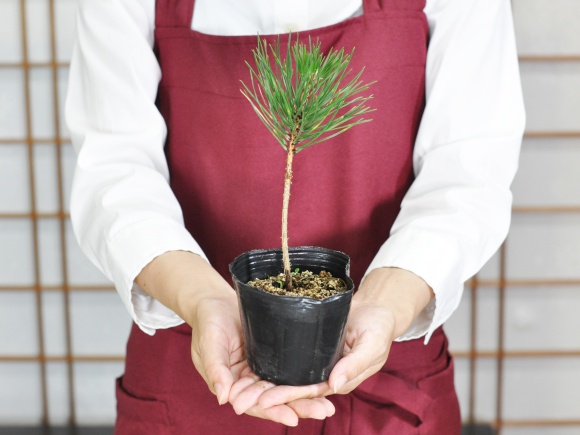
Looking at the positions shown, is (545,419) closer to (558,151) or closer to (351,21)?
(558,151)

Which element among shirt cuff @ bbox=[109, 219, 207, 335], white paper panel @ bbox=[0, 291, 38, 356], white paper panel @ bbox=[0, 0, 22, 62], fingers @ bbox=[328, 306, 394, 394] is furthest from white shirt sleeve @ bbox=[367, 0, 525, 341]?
white paper panel @ bbox=[0, 291, 38, 356]

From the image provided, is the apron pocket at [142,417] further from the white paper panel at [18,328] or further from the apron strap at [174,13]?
the white paper panel at [18,328]

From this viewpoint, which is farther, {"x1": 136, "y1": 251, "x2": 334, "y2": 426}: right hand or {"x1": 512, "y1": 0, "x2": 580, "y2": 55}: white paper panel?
{"x1": 512, "y1": 0, "x2": 580, "y2": 55}: white paper panel

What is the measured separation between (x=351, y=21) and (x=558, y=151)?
3.75ft

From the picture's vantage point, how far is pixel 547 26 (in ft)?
6.34

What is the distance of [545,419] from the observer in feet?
6.75

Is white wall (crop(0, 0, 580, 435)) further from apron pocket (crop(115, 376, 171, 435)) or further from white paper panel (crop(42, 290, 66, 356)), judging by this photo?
apron pocket (crop(115, 376, 171, 435))

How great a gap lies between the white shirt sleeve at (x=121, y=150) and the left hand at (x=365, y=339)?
233 millimetres

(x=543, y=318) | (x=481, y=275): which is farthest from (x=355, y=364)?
(x=543, y=318)

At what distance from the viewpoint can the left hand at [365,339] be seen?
0.70 m

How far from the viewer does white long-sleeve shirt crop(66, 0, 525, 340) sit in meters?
0.91

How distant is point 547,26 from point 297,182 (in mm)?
1204

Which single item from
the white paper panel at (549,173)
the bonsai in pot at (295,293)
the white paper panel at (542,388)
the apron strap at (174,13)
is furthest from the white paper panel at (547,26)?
the bonsai in pot at (295,293)

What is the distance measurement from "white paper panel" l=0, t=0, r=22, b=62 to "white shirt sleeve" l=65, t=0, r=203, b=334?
101 centimetres
